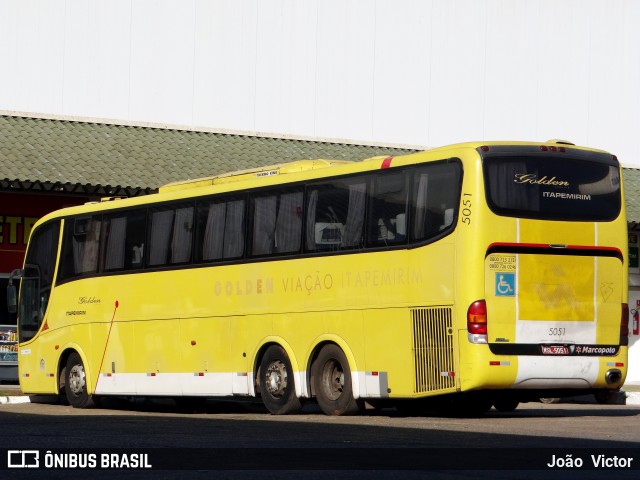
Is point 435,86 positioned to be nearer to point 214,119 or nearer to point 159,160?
point 214,119

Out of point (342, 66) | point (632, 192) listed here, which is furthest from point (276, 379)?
point (632, 192)

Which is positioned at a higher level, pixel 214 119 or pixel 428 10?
pixel 428 10

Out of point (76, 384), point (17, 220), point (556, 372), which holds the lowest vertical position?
point (76, 384)

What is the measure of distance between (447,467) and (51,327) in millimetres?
15271

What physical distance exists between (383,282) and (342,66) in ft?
67.0

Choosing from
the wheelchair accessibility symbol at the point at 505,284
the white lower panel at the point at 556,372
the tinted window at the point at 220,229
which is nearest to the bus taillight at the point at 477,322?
the wheelchair accessibility symbol at the point at 505,284

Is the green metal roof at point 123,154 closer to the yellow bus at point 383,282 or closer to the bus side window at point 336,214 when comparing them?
the yellow bus at point 383,282

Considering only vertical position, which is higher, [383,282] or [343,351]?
[383,282]

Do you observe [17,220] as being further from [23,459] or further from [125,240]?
[23,459]

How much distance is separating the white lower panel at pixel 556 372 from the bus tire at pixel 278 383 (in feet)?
11.8

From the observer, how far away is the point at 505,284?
18.8 metres

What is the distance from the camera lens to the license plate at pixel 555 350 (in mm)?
19078

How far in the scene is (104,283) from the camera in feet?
80.9

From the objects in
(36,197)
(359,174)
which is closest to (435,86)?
(36,197)
